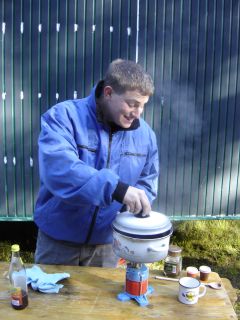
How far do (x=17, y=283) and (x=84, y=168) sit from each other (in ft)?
2.15

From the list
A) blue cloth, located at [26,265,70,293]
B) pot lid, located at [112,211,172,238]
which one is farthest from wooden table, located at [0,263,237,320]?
pot lid, located at [112,211,172,238]

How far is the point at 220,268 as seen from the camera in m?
4.52

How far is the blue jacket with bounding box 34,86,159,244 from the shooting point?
77.2 inches

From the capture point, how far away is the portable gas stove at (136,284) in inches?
80.7

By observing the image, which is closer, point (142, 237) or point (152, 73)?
point (142, 237)

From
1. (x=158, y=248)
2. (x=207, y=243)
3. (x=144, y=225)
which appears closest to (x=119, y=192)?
(x=144, y=225)

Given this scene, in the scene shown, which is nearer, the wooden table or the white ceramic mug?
the wooden table

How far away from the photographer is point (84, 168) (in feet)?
6.45

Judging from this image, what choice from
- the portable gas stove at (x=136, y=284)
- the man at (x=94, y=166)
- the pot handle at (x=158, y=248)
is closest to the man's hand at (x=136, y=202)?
the man at (x=94, y=166)

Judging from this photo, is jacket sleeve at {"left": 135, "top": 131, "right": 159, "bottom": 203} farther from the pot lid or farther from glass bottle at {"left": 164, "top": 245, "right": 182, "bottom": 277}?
the pot lid

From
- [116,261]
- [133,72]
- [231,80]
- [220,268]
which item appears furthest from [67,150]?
[220,268]

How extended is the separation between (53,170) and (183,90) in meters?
2.29

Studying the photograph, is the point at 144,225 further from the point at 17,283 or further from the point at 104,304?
the point at 17,283

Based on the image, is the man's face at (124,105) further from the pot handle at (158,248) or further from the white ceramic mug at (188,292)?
the white ceramic mug at (188,292)
